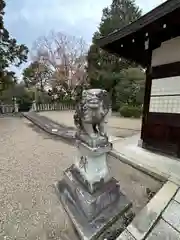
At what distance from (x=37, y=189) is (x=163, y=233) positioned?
5.42 feet

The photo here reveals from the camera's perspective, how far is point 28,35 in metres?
17.7

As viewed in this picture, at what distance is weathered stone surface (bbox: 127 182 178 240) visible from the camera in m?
1.66

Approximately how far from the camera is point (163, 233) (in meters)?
1.63

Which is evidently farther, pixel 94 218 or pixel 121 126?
pixel 121 126

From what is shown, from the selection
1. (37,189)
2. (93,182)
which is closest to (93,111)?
(93,182)

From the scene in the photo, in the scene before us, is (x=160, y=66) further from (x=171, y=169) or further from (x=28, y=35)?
(x=28, y=35)

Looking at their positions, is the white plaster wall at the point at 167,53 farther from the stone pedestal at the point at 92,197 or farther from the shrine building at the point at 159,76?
the stone pedestal at the point at 92,197

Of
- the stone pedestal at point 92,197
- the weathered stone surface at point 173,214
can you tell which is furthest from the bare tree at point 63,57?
the weathered stone surface at point 173,214

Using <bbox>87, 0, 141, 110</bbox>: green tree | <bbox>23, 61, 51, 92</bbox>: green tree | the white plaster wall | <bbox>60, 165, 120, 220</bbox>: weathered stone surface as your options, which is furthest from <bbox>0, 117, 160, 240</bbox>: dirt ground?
<bbox>23, 61, 51, 92</bbox>: green tree

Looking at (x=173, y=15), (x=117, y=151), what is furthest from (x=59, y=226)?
(x=173, y=15)

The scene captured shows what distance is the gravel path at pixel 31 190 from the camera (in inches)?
71.6

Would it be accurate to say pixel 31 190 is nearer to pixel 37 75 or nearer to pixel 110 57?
pixel 110 57

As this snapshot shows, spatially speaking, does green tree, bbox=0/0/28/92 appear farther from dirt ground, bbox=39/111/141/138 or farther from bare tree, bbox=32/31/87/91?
bare tree, bbox=32/31/87/91

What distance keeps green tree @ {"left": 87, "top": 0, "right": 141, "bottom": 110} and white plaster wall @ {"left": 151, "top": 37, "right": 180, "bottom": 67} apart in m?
9.06
